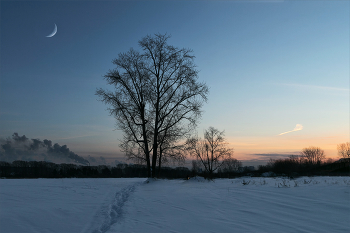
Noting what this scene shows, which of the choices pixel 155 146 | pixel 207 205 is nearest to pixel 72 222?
pixel 207 205

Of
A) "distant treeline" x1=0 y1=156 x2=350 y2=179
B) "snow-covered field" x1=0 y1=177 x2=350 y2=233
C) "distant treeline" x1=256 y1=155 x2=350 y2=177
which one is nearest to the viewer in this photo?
"snow-covered field" x1=0 y1=177 x2=350 y2=233

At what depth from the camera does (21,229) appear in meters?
4.82

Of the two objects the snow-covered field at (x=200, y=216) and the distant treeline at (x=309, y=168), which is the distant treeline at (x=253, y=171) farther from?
the snow-covered field at (x=200, y=216)

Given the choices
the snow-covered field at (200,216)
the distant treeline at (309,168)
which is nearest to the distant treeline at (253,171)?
the distant treeline at (309,168)

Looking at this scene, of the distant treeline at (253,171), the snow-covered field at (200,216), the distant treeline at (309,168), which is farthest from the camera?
the distant treeline at (309,168)

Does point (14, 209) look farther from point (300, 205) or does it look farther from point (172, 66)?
point (172, 66)

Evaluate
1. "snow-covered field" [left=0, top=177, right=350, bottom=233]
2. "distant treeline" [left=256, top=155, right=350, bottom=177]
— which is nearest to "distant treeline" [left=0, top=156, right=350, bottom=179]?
"distant treeline" [left=256, top=155, right=350, bottom=177]

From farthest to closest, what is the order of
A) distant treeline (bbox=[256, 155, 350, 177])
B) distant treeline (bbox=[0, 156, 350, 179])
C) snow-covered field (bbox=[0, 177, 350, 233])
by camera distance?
distant treeline (bbox=[256, 155, 350, 177]), distant treeline (bbox=[0, 156, 350, 179]), snow-covered field (bbox=[0, 177, 350, 233])

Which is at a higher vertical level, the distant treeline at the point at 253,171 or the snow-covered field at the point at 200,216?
the snow-covered field at the point at 200,216

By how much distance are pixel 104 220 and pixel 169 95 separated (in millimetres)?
13614

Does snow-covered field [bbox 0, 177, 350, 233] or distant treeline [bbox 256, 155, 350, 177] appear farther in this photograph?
distant treeline [bbox 256, 155, 350, 177]

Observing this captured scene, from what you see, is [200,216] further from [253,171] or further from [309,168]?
[309,168]

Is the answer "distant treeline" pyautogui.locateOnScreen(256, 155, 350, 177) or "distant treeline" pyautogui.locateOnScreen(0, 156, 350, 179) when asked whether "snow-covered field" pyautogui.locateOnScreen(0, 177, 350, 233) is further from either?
"distant treeline" pyautogui.locateOnScreen(256, 155, 350, 177)

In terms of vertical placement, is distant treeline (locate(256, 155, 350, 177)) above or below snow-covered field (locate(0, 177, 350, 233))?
below
